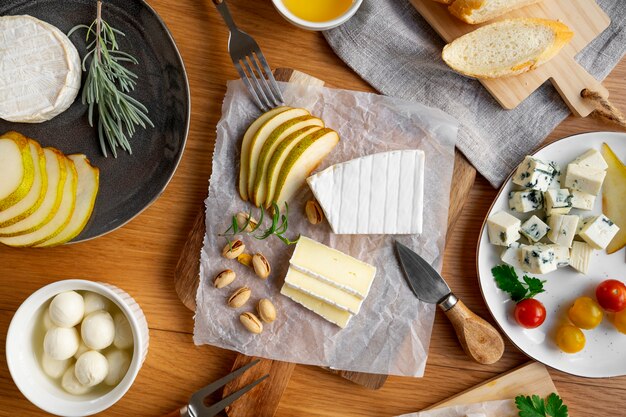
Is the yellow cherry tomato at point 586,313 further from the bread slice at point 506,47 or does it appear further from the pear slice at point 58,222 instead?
the pear slice at point 58,222

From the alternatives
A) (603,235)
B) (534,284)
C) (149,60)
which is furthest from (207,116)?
(603,235)

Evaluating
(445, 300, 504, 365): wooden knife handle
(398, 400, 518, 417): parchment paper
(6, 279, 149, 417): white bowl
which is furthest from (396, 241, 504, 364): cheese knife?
(6, 279, 149, 417): white bowl

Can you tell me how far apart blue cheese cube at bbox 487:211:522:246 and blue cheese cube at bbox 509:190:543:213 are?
0.09ft

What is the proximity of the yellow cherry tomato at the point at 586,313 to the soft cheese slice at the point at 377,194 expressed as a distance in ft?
1.44

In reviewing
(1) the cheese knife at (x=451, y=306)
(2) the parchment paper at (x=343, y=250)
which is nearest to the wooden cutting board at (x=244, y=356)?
(2) the parchment paper at (x=343, y=250)

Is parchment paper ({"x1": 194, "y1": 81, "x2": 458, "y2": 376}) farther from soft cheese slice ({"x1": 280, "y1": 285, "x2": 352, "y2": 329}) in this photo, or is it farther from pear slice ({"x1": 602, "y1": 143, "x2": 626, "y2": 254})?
pear slice ({"x1": 602, "y1": 143, "x2": 626, "y2": 254})

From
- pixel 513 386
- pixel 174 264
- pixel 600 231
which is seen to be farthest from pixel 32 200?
pixel 600 231

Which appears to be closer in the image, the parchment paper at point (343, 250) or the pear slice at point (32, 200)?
the pear slice at point (32, 200)

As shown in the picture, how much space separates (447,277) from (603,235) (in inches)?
15.3

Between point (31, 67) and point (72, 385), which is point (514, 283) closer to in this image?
point (72, 385)

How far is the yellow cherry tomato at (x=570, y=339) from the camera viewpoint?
1.43 metres

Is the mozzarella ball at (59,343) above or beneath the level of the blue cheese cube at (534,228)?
beneath

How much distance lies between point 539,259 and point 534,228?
79 millimetres

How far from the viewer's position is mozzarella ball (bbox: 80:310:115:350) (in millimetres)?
1338
